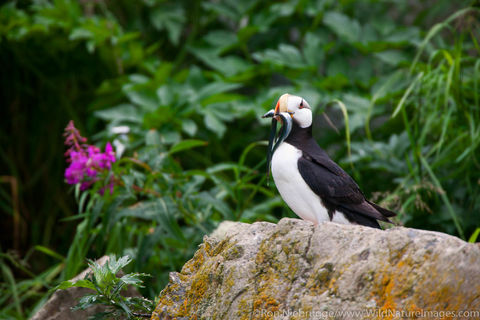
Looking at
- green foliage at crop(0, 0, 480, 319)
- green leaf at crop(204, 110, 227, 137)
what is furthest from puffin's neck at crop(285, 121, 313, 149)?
green leaf at crop(204, 110, 227, 137)

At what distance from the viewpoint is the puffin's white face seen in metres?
1.78

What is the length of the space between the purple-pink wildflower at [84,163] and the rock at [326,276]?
0.93 metres

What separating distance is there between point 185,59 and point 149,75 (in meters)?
0.58

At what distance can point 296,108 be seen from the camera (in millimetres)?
1795

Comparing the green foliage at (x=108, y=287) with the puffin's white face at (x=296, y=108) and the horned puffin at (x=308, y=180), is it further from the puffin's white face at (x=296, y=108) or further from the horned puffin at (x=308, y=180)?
the puffin's white face at (x=296, y=108)

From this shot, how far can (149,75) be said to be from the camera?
163 inches

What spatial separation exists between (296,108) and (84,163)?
3.61 feet

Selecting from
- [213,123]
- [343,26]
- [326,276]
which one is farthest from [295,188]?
[343,26]

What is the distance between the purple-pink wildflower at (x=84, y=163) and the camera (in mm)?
2428

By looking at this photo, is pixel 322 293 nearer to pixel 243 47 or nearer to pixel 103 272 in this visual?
pixel 103 272

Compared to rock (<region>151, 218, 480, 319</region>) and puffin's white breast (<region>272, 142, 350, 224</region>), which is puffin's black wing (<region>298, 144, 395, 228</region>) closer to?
puffin's white breast (<region>272, 142, 350, 224</region>)

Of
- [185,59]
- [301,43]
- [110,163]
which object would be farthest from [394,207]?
[185,59]

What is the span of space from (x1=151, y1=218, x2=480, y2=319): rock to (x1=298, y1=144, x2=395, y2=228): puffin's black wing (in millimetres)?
216

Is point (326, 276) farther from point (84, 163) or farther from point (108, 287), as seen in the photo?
point (84, 163)
